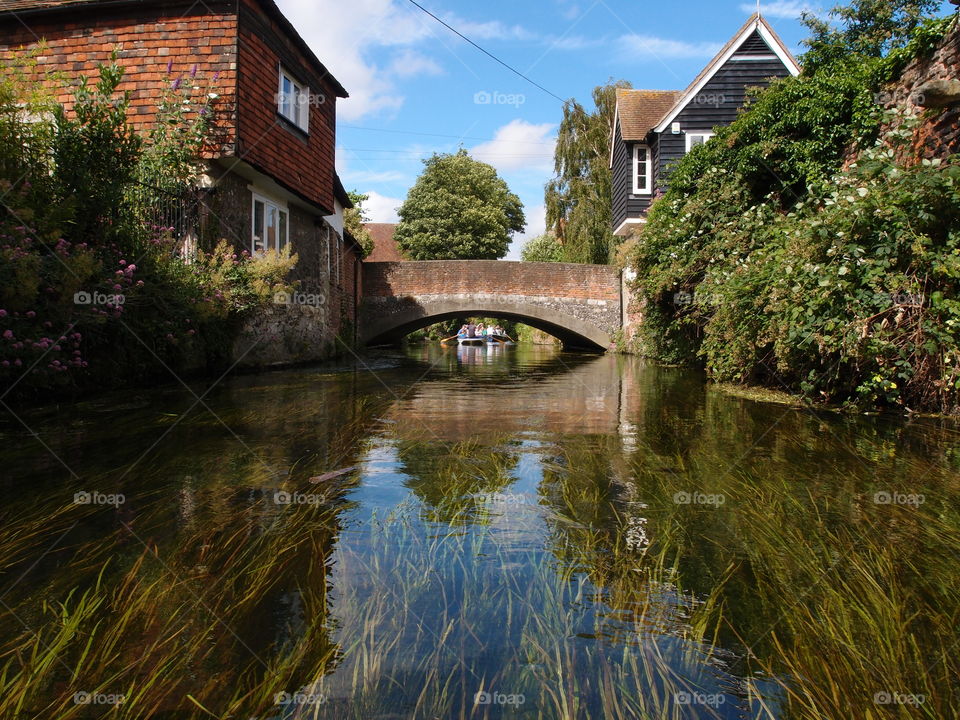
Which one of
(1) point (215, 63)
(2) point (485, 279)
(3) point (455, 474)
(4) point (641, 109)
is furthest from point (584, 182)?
(3) point (455, 474)

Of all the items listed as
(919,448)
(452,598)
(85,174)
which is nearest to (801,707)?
(452,598)

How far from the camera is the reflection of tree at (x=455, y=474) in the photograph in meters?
3.56

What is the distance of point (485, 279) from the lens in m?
22.9

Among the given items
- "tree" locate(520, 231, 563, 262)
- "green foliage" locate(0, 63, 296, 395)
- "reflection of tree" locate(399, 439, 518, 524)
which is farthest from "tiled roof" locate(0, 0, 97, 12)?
"tree" locate(520, 231, 563, 262)

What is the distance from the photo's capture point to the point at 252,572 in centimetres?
263

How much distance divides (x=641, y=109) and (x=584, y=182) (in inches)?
294

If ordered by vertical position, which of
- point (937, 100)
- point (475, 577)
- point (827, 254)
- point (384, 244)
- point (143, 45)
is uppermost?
point (384, 244)

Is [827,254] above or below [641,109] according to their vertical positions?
below

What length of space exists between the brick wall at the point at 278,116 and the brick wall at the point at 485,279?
7.09 metres

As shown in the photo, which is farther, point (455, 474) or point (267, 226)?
point (267, 226)

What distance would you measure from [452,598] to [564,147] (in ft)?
106

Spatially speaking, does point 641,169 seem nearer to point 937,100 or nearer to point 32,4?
point 937,100

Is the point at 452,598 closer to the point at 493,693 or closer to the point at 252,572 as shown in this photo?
the point at 493,693

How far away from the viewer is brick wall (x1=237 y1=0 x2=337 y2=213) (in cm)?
1127
